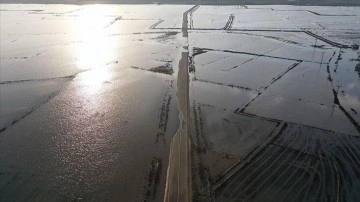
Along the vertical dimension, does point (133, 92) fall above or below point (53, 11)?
below

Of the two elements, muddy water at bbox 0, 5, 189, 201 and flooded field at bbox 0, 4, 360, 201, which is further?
muddy water at bbox 0, 5, 189, 201

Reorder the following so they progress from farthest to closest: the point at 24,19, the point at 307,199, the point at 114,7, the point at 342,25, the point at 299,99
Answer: the point at 114,7 < the point at 24,19 < the point at 342,25 < the point at 299,99 < the point at 307,199

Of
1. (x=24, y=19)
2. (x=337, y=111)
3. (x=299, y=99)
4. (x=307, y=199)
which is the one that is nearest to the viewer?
(x=307, y=199)

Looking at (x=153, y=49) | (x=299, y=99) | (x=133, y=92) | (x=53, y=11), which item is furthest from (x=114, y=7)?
(x=299, y=99)

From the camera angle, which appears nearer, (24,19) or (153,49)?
(153,49)

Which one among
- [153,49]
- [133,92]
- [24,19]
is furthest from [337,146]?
[24,19]

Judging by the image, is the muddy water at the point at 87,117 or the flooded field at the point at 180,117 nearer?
the flooded field at the point at 180,117

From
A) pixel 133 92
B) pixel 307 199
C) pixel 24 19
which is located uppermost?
pixel 24 19

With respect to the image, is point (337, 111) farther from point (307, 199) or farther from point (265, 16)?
point (265, 16)
